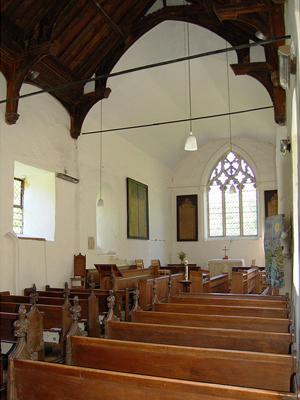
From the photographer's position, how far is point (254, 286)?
32.3 feet

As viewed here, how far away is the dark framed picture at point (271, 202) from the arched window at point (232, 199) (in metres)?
0.56

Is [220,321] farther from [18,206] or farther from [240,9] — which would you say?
[18,206]

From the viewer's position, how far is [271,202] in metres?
13.5

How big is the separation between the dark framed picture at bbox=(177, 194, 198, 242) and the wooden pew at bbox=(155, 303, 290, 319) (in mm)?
10119

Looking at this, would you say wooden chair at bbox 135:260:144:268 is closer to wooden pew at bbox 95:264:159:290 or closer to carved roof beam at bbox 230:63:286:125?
wooden pew at bbox 95:264:159:290

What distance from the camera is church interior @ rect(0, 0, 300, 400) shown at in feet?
Result: 8.82

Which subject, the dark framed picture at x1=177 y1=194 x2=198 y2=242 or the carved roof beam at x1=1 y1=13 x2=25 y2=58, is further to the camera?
the dark framed picture at x1=177 y1=194 x2=198 y2=242

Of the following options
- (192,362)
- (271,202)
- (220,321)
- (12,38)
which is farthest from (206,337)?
(271,202)

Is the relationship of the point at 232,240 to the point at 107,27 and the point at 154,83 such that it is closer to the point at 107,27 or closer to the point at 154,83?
the point at 154,83

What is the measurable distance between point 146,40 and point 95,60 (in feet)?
4.48

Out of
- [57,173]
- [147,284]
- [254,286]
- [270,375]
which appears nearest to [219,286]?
[254,286]

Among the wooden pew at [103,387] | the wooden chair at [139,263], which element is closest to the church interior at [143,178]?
the wooden pew at [103,387]

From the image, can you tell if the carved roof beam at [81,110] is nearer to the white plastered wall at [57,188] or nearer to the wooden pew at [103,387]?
the white plastered wall at [57,188]

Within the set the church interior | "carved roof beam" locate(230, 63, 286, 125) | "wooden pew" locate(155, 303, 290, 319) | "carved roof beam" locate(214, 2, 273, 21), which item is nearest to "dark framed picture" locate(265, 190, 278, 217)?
the church interior
